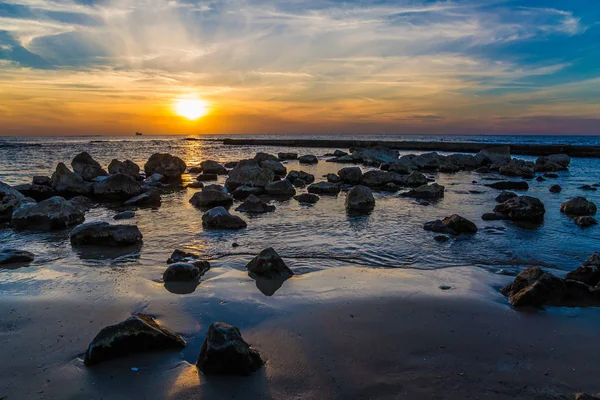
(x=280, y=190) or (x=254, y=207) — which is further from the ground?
(x=280, y=190)

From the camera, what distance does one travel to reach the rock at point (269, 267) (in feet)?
23.6

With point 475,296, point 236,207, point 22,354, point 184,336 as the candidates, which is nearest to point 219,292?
point 184,336

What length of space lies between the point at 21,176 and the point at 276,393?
90.5ft

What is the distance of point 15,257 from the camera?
8070 mm

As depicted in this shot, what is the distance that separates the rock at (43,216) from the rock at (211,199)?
4.52 meters

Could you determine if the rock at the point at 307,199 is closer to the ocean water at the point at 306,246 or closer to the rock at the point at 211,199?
the ocean water at the point at 306,246

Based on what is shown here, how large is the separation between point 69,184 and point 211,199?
777 centimetres

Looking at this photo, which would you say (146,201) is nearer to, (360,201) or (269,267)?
(360,201)

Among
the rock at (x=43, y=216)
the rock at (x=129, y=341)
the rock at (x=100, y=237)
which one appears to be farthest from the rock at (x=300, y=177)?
the rock at (x=129, y=341)

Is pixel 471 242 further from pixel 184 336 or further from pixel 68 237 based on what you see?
pixel 68 237

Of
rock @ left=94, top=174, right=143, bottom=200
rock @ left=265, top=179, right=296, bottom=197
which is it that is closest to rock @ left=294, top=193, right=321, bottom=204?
rock @ left=265, top=179, right=296, bottom=197

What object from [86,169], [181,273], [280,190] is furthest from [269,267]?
[86,169]

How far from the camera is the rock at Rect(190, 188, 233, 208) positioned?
15.3 m

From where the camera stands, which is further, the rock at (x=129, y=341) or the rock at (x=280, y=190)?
the rock at (x=280, y=190)
